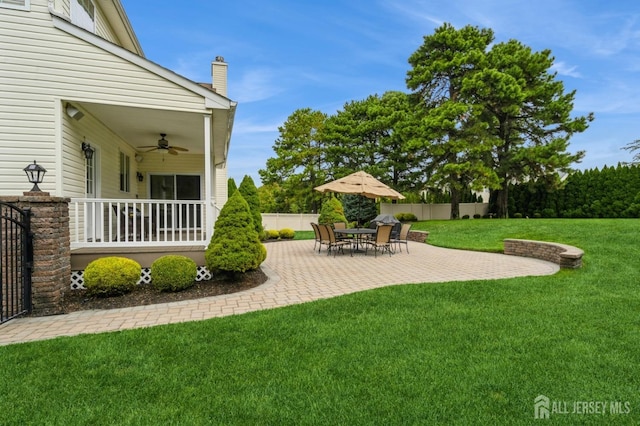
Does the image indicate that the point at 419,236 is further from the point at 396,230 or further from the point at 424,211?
the point at 424,211

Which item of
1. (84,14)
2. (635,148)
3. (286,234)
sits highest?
(635,148)

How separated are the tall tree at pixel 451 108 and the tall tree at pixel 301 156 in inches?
338

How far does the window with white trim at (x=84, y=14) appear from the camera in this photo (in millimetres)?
7243

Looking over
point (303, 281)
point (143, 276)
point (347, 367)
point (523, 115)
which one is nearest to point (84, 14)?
point (143, 276)

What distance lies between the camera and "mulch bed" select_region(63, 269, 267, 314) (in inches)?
211

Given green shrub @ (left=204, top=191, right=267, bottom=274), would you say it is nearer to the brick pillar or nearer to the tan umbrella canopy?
the brick pillar

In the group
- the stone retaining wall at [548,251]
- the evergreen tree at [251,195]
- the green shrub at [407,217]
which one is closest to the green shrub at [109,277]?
the evergreen tree at [251,195]

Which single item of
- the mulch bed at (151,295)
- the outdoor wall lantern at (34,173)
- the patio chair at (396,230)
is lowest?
the mulch bed at (151,295)

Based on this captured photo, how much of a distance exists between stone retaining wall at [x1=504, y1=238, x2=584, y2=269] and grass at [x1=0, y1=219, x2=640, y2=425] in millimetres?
2674

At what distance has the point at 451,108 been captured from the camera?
66.5 ft

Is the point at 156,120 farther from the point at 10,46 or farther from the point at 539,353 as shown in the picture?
the point at 539,353

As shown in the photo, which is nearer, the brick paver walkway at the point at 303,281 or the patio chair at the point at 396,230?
the brick paver walkway at the point at 303,281

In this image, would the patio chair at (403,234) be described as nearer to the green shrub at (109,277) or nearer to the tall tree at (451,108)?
the green shrub at (109,277)

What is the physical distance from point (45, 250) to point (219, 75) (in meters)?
11.4
